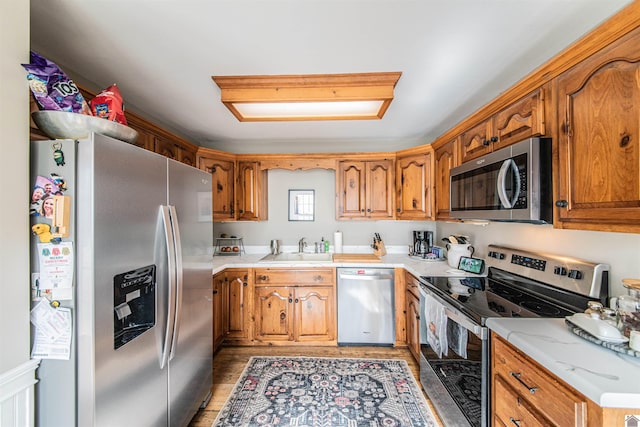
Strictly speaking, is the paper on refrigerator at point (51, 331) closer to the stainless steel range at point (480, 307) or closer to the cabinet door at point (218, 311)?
the cabinet door at point (218, 311)

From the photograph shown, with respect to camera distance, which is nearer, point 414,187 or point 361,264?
point 361,264

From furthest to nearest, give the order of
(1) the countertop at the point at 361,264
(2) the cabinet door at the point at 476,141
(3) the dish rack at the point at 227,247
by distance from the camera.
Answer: (3) the dish rack at the point at 227,247 < (1) the countertop at the point at 361,264 < (2) the cabinet door at the point at 476,141

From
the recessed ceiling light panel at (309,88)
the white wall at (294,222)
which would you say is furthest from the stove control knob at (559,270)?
the white wall at (294,222)

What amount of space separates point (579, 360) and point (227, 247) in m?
3.19

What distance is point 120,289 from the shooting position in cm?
108

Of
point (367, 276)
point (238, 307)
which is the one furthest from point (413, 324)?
point (238, 307)


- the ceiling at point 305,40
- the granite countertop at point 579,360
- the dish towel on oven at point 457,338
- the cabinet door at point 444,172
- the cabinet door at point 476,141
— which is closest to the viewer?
the granite countertop at point 579,360

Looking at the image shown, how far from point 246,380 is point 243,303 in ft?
2.49

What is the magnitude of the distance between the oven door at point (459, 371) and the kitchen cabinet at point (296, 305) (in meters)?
1.08

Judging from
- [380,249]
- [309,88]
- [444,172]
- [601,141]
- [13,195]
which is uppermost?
[309,88]

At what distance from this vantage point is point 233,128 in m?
2.82

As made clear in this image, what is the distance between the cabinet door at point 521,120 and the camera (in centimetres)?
133

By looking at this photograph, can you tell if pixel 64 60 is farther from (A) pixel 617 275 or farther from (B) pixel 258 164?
(A) pixel 617 275

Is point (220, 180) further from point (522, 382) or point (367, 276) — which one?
point (522, 382)
